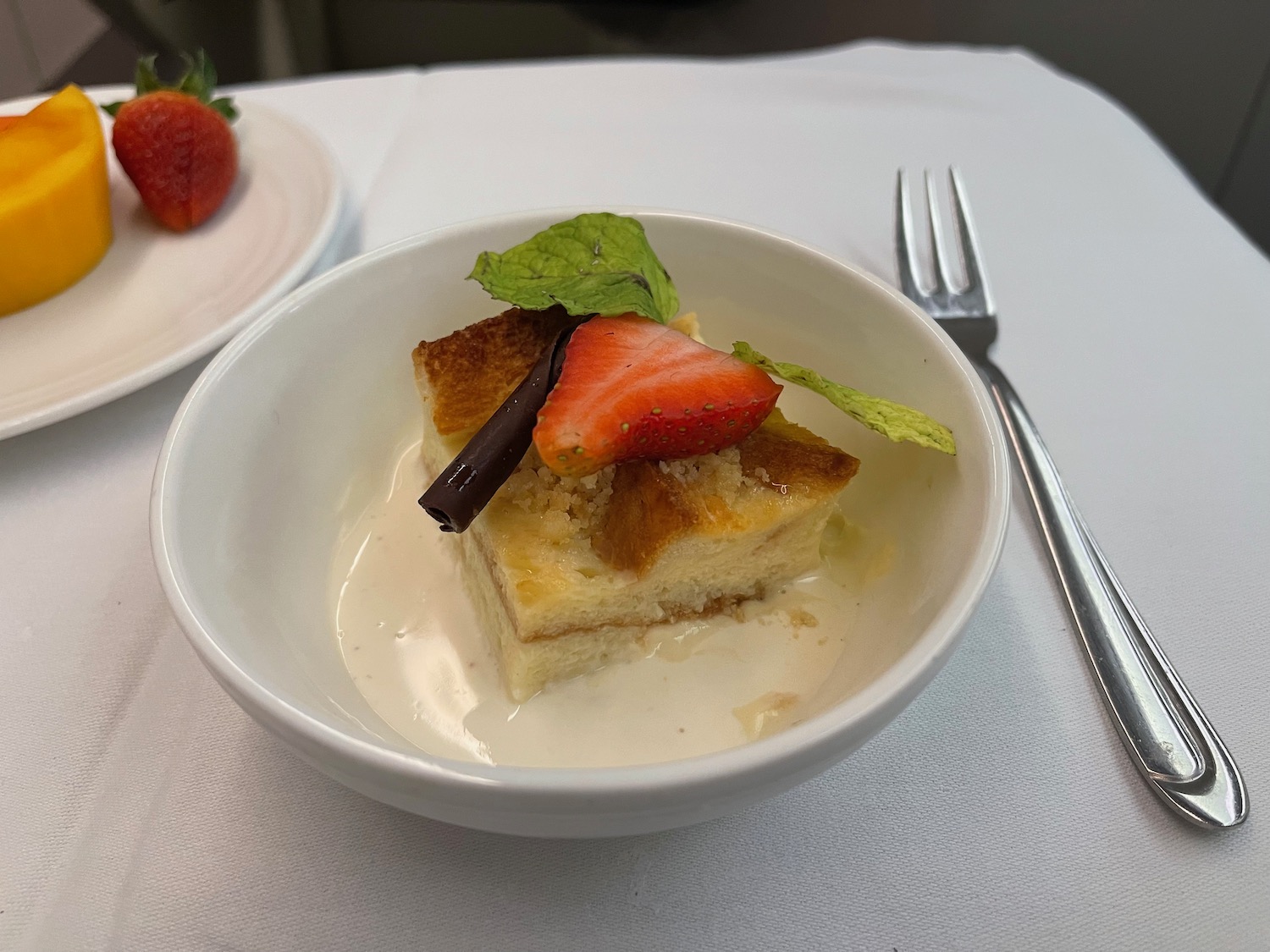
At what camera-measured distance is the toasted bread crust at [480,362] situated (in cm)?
92

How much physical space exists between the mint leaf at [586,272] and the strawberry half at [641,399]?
31 millimetres

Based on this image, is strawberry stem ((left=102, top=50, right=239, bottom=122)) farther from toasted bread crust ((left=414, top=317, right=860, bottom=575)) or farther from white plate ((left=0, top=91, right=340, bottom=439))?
toasted bread crust ((left=414, top=317, right=860, bottom=575))

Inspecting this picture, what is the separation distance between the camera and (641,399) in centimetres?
80

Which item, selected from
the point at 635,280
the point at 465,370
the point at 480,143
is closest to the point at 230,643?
the point at 465,370

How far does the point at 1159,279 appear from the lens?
1326 mm

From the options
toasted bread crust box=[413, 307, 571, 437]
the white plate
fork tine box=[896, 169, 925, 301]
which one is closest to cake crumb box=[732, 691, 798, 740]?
toasted bread crust box=[413, 307, 571, 437]

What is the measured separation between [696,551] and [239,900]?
0.49m

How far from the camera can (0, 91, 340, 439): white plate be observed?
3.52 feet

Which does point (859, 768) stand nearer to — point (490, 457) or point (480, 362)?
point (490, 457)

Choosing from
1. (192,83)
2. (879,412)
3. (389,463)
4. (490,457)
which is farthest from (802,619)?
(192,83)

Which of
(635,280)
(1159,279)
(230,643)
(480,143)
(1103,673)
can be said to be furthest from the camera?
(480,143)

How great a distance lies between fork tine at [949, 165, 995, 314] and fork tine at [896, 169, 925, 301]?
0.07 m

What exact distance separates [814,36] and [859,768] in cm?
238

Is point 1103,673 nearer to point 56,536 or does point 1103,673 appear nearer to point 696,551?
point 696,551
